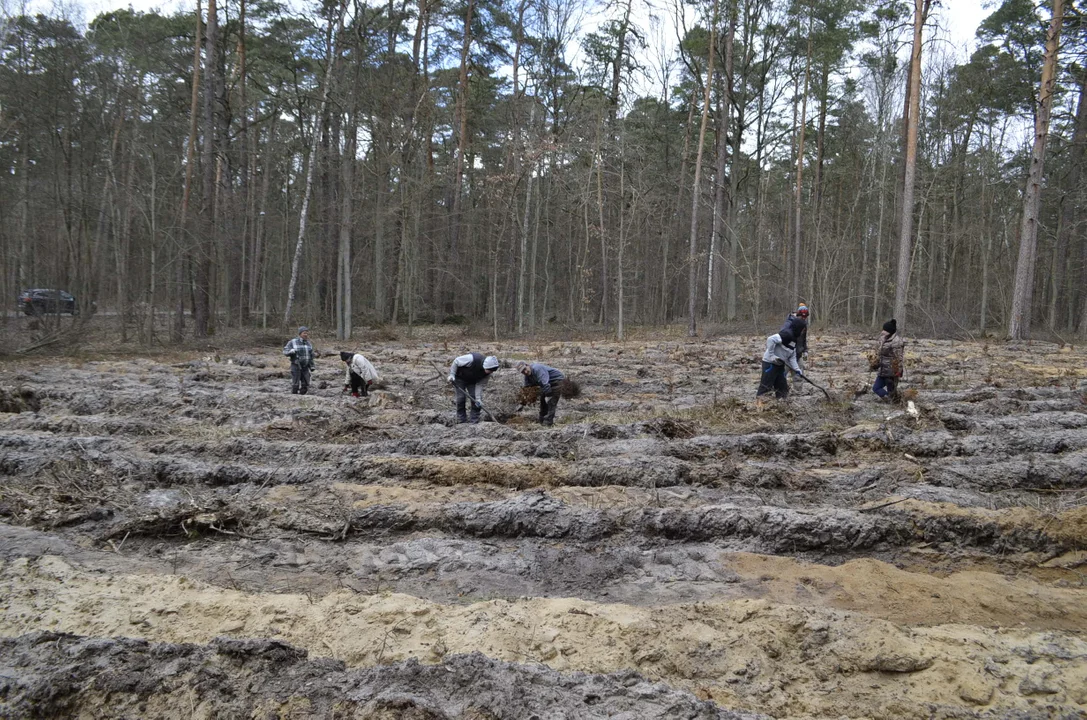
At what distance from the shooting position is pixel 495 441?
860cm

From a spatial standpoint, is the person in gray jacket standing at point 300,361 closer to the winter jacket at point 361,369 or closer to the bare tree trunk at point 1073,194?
the winter jacket at point 361,369

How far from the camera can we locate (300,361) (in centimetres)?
1266

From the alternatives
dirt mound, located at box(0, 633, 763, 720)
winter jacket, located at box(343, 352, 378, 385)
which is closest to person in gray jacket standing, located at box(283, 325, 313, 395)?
winter jacket, located at box(343, 352, 378, 385)

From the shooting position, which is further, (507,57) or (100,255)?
(507,57)

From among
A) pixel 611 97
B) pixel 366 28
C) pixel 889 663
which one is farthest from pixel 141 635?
pixel 611 97

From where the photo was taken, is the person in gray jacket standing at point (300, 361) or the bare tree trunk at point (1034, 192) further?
the bare tree trunk at point (1034, 192)

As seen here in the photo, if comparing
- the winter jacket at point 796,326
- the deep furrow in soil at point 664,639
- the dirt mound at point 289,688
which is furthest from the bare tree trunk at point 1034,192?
the dirt mound at point 289,688

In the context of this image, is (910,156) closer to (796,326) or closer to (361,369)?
(796,326)

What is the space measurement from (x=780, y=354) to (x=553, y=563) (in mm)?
6762

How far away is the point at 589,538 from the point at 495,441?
2.92 metres

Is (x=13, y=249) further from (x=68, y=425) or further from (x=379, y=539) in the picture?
(x=379, y=539)

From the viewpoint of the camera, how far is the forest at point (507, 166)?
810 inches

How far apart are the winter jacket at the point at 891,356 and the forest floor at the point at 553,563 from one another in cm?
61

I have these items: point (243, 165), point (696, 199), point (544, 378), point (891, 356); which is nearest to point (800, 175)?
point (696, 199)
